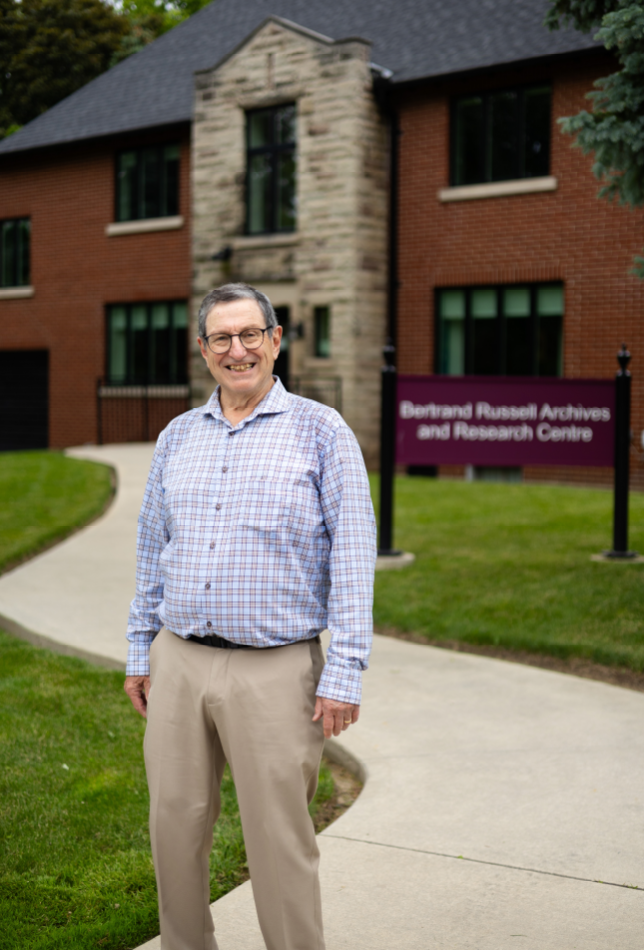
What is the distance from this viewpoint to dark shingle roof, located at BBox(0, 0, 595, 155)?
52.8ft

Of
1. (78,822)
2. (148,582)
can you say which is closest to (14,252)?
(78,822)

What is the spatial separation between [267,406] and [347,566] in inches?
19.3

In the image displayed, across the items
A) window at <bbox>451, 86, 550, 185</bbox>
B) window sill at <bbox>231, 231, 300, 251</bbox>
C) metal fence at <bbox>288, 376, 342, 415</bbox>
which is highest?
window at <bbox>451, 86, 550, 185</bbox>

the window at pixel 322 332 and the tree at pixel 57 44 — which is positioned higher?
the tree at pixel 57 44

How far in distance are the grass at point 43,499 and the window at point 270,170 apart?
5.32 meters

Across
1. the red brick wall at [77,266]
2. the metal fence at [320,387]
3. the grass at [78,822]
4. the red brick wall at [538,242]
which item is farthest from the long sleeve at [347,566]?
the red brick wall at [77,266]

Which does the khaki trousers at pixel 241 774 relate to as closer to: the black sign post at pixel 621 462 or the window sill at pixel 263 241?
the black sign post at pixel 621 462

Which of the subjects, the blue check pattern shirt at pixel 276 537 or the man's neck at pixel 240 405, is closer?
the blue check pattern shirt at pixel 276 537

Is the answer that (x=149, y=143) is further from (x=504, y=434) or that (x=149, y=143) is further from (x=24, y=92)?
(x=504, y=434)

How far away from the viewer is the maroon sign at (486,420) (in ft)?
28.3

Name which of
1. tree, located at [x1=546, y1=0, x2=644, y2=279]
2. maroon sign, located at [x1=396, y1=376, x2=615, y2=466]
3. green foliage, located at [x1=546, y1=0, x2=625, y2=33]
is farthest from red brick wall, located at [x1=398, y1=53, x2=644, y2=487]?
tree, located at [x1=546, y1=0, x2=644, y2=279]

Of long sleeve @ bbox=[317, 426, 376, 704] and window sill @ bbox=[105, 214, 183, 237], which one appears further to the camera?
window sill @ bbox=[105, 214, 183, 237]

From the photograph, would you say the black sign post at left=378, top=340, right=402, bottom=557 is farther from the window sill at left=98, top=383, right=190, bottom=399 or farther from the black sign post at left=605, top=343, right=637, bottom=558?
the window sill at left=98, top=383, right=190, bottom=399

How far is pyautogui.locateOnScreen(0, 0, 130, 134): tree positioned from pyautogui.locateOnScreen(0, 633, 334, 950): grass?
952 cm
